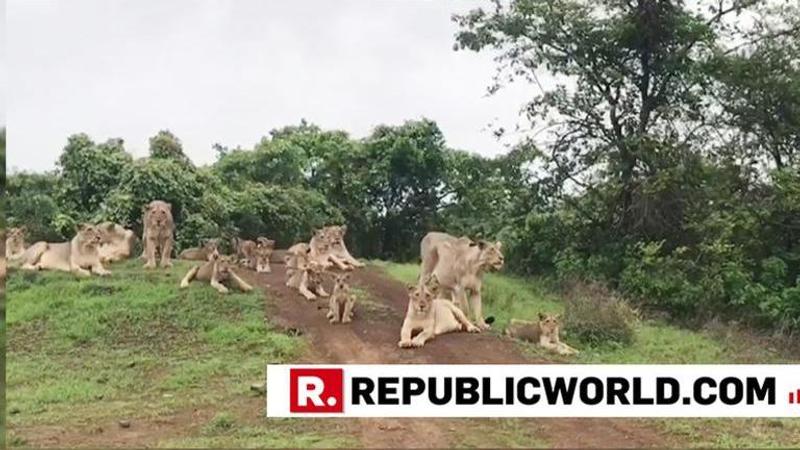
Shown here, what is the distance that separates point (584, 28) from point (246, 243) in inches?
174

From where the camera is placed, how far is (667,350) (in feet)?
31.4

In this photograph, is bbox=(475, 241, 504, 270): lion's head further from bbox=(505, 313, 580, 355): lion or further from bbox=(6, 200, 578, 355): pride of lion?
bbox=(505, 313, 580, 355): lion

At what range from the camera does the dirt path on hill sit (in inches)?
271

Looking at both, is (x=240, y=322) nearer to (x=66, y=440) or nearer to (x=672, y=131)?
(x=66, y=440)

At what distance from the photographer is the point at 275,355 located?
8.45 m

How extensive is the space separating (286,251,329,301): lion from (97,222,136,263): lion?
1962 millimetres

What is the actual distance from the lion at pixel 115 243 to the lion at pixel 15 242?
0.79 metres

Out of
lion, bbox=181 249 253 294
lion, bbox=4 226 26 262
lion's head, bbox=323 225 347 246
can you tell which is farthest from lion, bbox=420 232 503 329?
lion, bbox=4 226 26 262

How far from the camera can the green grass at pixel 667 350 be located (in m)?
7.06

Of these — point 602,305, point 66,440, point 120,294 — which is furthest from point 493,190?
point 66,440

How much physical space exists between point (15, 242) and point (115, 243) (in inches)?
41.1

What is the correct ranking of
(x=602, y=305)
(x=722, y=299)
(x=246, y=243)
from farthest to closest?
1. (x=246, y=243)
2. (x=722, y=299)
3. (x=602, y=305)

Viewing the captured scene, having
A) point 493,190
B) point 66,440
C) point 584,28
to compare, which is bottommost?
point 66,440

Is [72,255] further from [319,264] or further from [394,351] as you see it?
[394,351]
